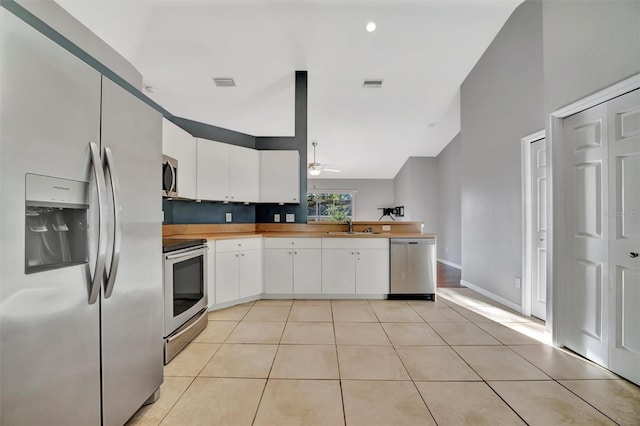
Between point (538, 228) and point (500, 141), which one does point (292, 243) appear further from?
point (500, 141)

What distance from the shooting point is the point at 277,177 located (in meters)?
4.09

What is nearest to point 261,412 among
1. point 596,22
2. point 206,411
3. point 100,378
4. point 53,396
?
point 206,411

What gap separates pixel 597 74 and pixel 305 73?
313 cm

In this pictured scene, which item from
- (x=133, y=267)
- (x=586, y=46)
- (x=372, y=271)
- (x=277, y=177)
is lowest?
(x=372, y=271)

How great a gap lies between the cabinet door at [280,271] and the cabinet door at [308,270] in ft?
0.24

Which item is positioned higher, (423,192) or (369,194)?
(369,194)

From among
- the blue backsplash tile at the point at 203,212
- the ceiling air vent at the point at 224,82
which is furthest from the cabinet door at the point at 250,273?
the ceiling air vent at the point at 224,82

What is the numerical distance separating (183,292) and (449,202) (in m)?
6.22

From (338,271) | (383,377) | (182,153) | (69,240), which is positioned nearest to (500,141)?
(338,271)

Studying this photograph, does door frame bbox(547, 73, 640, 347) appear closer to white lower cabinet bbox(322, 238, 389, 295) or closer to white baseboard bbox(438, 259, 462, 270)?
white lower cabinet bbox(322, 238, 389, 295)

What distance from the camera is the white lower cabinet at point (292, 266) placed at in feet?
11.8

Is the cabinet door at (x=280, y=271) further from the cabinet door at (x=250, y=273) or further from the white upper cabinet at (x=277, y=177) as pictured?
the white upper cabinet at (x=277, y=177)

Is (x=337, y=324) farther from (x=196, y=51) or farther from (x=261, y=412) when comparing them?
(x=196, y=51)

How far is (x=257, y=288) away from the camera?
355cm
